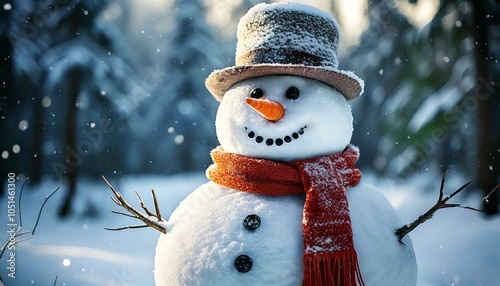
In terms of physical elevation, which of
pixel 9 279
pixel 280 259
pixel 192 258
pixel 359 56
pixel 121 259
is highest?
pixel 359 56

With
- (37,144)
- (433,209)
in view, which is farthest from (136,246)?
(433,209)

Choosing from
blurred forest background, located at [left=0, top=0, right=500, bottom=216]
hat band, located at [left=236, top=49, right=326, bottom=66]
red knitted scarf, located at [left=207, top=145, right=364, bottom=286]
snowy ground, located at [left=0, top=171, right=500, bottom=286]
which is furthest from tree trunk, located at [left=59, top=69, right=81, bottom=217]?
hat band, located at [left=236, top=49, right=326, bottom=66]

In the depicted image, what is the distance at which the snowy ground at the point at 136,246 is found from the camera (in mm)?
3666

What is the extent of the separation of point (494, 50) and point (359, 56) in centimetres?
264

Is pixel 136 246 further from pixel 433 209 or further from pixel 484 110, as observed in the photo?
pixel 433 209

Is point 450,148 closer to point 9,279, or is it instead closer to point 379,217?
point 379,217

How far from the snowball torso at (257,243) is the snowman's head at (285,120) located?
0.53 ft

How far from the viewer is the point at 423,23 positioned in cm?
463

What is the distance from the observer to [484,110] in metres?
4.23

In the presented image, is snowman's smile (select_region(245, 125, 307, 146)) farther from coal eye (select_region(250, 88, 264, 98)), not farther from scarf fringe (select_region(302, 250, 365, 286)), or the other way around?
scarf fringe (select_region(302, 250, 365, 286))

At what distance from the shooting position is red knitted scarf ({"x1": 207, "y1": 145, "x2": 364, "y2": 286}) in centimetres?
138

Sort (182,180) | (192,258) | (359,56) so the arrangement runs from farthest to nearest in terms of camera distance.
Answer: (182,180)
(359,56)
(192,258)

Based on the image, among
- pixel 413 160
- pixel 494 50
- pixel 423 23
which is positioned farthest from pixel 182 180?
pixel 494 50

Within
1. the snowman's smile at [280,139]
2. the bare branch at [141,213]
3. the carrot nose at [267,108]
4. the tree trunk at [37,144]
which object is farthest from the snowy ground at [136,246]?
the carrot nose at [267,108]
